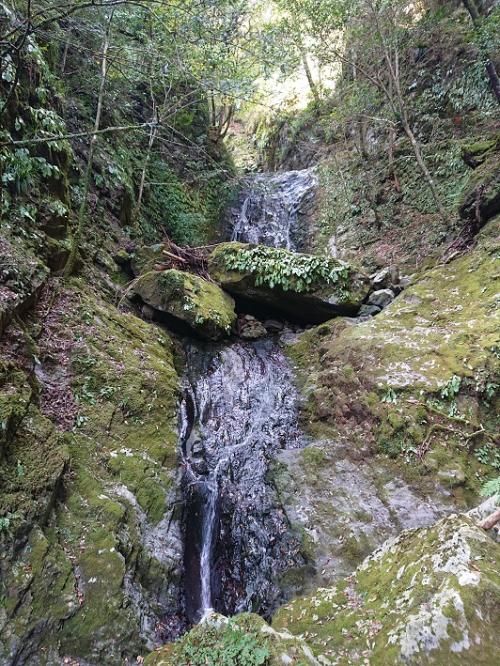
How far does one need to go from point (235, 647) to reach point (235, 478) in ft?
10.6

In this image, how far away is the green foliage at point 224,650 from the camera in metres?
2.41

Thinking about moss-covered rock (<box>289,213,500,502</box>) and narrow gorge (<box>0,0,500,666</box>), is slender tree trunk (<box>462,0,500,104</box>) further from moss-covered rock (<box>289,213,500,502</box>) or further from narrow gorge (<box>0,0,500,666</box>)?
moss-covered rock (<box>289,213,500,502</box>)

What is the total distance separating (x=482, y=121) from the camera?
9656 millimetres

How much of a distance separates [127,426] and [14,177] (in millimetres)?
3902

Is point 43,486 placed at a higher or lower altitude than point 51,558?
higher

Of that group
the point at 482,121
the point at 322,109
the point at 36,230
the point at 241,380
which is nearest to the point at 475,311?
the point at 241,380

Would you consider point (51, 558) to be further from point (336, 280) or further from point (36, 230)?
point (336, 280)

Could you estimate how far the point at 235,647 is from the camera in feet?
8.12

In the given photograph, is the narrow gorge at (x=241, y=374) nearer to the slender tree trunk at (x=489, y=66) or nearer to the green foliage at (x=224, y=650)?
the green foliage at (x=224, y=650)

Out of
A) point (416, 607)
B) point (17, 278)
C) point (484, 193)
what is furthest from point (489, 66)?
point (416, 607)

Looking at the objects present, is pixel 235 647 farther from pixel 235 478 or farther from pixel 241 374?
pixel 241 374

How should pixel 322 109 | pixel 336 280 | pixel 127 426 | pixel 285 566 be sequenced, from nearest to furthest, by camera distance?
1. pixel 285 566
2. pixel 127 426
3. pixel 336 280
4. pixel 322 109

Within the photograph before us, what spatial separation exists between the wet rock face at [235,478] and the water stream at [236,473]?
0.01 m

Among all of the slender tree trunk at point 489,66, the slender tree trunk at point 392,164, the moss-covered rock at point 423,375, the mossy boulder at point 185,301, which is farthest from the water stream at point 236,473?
the slender tree trunk at point 489,66
